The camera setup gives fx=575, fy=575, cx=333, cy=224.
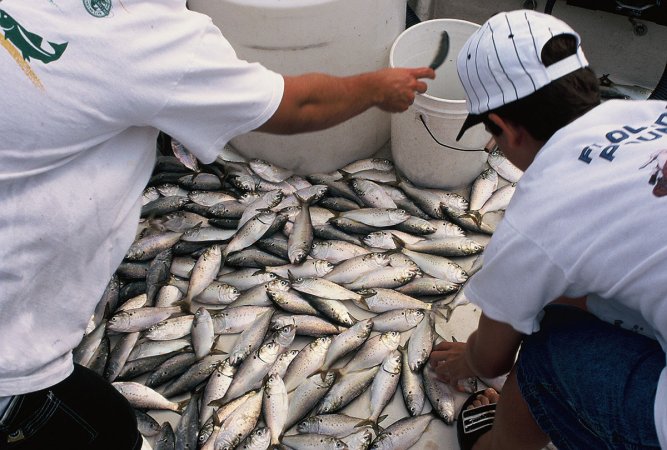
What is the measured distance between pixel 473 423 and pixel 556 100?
48.9 inches

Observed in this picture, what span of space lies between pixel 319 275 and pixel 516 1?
2.37 metres

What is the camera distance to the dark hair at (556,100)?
1535mm

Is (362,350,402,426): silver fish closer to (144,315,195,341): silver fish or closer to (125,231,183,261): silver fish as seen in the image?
(144,315,195,341): silver fish

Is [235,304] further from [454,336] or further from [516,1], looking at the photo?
[516,1]

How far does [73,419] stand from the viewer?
61.9 inches

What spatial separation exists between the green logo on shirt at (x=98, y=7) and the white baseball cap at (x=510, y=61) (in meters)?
1.05

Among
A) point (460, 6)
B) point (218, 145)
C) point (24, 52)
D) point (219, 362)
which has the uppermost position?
point (24, 52)

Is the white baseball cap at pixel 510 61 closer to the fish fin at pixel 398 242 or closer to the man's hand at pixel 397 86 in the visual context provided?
the man's hand at pixel 397 86

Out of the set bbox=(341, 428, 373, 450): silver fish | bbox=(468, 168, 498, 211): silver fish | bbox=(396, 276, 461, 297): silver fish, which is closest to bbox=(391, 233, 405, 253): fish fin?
bbox=(396, 276, 461, 297): silver fish

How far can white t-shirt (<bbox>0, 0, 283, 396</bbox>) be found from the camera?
47.2 inches

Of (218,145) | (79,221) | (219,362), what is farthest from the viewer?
(219,362)

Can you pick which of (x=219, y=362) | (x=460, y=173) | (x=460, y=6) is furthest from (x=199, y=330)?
(x=460, y=6)

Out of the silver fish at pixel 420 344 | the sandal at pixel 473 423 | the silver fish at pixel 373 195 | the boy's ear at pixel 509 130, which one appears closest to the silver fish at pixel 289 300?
the silver fish at pixel 420 344

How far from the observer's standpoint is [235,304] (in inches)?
105
